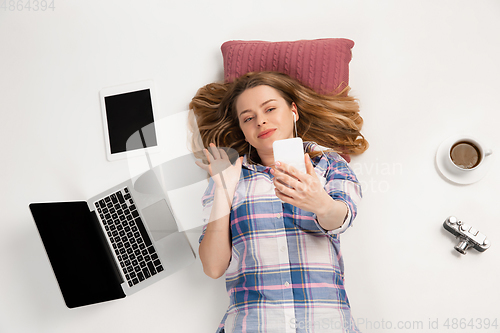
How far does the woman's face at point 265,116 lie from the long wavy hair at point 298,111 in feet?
0.14

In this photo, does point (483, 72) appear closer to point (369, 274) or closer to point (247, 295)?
point (369, 274)

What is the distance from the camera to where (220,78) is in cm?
127

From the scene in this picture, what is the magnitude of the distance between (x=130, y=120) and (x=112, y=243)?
18.9 inches

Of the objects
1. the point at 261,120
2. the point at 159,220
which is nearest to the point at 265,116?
the point at 261,120

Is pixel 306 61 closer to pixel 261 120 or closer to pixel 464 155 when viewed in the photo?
pixel 261 120

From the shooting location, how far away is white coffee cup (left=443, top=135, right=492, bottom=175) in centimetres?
103

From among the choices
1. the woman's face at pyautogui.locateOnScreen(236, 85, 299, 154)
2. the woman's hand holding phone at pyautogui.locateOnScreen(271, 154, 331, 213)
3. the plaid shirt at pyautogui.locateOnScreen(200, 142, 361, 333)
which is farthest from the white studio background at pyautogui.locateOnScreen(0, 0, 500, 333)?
the woman's hand holding phone at pyautogui.locateOnScreen(271, 154, 331, 213)

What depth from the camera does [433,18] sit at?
1180mm

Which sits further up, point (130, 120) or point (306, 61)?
point (306, 61)

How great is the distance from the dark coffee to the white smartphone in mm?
655

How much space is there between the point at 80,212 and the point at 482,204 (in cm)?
144

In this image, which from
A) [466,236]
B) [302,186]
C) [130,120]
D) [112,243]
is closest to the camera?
[302,186]

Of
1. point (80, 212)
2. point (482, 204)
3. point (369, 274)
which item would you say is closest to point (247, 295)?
point (369, 274)

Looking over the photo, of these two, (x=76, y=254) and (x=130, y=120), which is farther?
(x=130, y=120)
